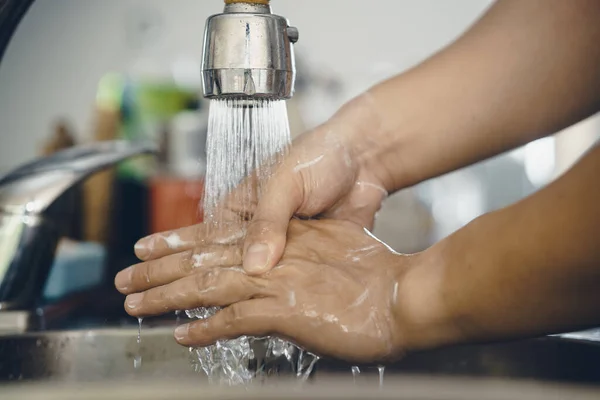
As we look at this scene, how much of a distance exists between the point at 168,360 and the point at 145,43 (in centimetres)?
141

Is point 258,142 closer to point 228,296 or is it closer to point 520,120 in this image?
point 228,296

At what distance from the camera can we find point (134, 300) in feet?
2.45

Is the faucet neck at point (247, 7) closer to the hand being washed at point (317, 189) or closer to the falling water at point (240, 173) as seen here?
the falling water at point (240, 173)

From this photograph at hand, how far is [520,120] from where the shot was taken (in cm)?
83

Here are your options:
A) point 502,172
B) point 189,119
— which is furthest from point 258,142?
point 502,172

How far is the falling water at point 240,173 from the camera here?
63cm

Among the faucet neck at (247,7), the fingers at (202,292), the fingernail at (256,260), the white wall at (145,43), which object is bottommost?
the fingers at (202,292)

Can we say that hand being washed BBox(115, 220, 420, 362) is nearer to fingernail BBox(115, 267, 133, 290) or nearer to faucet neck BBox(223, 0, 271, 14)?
fingernail BBox(115, 267, 133, 290)

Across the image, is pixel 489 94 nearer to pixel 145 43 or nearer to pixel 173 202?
pixel 173 202

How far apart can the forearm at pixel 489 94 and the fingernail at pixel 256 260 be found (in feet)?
0.69

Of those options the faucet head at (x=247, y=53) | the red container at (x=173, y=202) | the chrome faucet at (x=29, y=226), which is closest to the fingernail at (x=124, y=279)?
the chrome faucet at (x=29, y=226)

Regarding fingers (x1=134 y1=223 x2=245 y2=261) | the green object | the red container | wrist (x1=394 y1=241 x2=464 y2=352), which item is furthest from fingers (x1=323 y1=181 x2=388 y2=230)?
the green object

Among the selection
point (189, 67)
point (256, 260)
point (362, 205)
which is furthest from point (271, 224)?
point (189, 67)

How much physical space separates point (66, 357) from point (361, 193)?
32 cm
